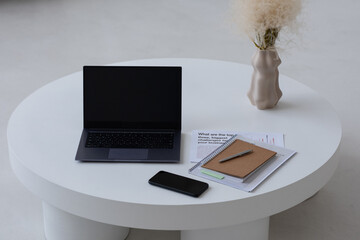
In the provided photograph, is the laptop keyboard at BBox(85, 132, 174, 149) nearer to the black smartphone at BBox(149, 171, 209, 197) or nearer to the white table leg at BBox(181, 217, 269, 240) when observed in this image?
the black smartphone at BBox(149, 171, 209, 197)

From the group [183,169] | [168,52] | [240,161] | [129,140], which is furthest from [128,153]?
[168,52]

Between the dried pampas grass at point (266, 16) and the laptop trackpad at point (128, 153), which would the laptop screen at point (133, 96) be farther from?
the dried pampas grass at point (266, 16)

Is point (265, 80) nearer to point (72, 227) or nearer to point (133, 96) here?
point (133, 96)

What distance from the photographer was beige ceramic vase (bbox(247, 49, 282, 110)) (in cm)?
249

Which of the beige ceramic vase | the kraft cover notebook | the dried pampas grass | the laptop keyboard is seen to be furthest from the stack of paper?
the dried pampas grass

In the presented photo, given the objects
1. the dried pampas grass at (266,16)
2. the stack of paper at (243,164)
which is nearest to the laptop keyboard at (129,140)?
the stack of paper at (243,164)

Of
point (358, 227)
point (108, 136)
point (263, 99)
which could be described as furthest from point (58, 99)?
point (358, 227)

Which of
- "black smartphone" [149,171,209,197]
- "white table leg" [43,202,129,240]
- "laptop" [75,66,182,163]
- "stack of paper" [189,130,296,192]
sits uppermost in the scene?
"laptop" [75,66,182,163]

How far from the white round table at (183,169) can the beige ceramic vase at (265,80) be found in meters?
0.04

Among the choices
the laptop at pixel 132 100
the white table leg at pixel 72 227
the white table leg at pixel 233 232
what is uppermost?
the laptop at pixel 132 100

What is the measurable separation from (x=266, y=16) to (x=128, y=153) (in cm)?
76

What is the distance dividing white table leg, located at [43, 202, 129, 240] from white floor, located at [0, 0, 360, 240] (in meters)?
0.16

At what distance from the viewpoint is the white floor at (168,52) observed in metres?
2.71

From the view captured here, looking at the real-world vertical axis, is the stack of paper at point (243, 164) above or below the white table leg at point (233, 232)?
above
